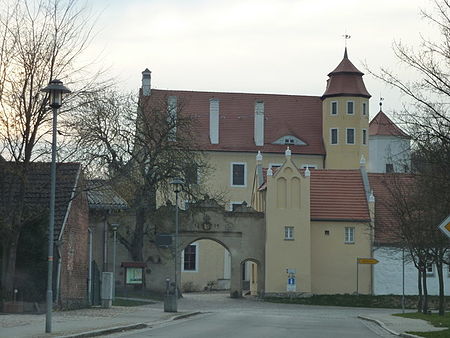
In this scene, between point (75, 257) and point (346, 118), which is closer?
point (75, 257)

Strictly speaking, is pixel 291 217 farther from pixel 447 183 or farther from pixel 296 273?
pixel 447 183

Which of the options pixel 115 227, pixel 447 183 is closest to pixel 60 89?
pixel 447 183

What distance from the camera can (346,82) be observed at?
84.8 metres

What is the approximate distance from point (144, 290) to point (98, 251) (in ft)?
13.2

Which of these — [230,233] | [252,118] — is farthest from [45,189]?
[252,118]

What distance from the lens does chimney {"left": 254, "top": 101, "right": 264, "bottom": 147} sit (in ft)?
281

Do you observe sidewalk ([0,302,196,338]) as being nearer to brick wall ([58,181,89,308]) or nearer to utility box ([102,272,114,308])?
brick wall ([58,181,89,308])

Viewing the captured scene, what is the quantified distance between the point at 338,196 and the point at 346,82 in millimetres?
23181

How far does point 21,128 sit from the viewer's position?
29.7 m

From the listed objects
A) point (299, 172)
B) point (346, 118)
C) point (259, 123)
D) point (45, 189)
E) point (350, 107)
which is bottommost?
point (45, 189)

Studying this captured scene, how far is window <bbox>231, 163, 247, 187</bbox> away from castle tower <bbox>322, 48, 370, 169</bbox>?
26.1 ft

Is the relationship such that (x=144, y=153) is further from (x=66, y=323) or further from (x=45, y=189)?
(x=66, y=323)

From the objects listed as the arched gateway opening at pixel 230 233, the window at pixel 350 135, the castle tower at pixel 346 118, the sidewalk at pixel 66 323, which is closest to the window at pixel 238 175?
the castle tower at pixel 346 118

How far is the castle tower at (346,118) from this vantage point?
84625 mm
